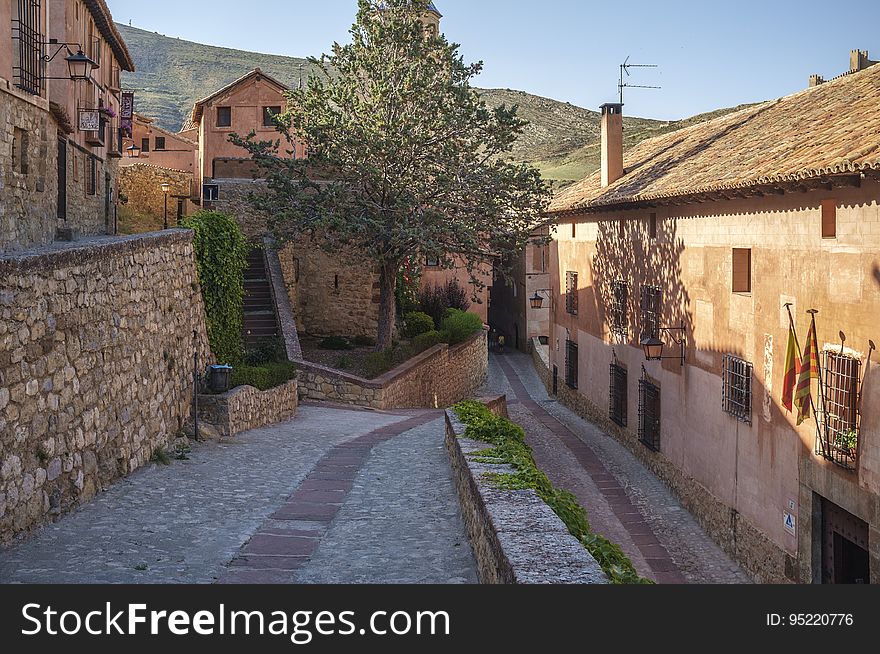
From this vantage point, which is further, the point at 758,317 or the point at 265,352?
the point at 265,352

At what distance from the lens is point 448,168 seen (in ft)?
76.6

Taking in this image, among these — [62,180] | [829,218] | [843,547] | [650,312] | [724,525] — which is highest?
[62,180]

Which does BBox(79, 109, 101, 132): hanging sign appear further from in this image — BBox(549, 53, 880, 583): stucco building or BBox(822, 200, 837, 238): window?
BBox(822, 200, 837, 238): window

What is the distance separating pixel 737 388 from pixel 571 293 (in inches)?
473

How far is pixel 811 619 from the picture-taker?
Result: 16.2 feet

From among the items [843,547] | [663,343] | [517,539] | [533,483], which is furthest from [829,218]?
[517,539]

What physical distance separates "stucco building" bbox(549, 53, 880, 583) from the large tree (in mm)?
2761

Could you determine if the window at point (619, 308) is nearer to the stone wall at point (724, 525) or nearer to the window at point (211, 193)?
the stone wall at point (724, 525)

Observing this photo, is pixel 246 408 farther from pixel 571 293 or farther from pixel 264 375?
pixel 571 293

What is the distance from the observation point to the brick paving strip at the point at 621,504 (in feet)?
45.9

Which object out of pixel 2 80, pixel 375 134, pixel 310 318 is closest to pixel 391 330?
pixel 310 318

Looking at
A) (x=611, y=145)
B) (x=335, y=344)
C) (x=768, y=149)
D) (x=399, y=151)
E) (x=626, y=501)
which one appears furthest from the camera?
(x=335, y=344)

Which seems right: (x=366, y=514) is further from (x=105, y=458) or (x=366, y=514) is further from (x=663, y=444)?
(x=663, y=444)

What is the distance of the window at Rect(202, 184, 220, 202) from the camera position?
29.2m
